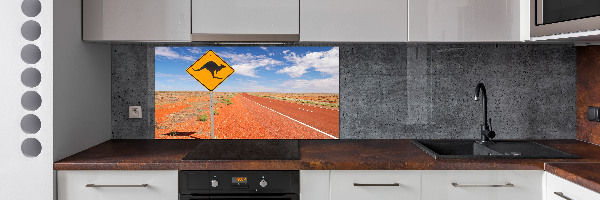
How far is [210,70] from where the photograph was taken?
2.63 m

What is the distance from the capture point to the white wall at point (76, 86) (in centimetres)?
200

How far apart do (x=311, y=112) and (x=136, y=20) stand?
3.56 feet

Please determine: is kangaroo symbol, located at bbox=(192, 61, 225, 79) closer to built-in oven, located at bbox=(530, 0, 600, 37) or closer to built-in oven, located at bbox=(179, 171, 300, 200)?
built-in oven, located at bbox=(179, 171, 300, 200)

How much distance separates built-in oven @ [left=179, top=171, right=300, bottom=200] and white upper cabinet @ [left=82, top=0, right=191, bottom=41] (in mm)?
726

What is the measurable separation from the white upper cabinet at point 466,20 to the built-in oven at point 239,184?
3.11 ft

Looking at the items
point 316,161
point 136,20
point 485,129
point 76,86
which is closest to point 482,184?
point 485,129

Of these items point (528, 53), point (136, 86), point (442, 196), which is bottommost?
point (442, 196)
